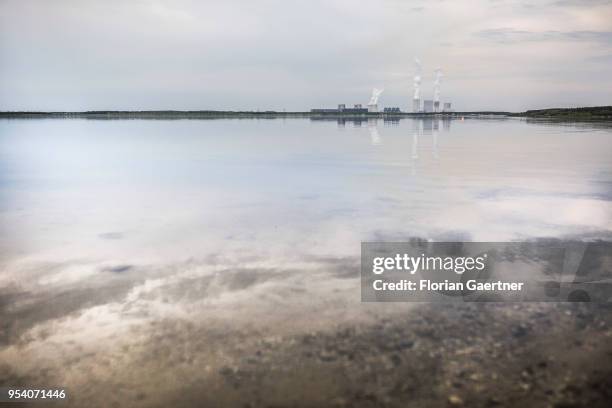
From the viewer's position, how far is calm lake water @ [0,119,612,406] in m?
7.05

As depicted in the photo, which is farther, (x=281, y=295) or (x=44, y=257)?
(x=44, y=257)

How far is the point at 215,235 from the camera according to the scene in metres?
12.2

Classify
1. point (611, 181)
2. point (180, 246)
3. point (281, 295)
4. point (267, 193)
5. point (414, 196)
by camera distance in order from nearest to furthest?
1. point (281, 295)
2. point (180, 246)
3. point (414, 196)
4. point (267, 193)
5. point (611, 181)

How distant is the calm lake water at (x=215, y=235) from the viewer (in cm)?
705

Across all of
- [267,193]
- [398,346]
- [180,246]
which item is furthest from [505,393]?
[267,193]

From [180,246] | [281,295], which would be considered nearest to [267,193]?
[180,246]

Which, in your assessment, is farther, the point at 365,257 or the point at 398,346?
the point at 365,257

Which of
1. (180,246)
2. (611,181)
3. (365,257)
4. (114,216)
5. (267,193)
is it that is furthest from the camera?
(611,181)

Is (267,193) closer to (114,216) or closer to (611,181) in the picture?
(114,216)

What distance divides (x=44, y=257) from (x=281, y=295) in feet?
19.7

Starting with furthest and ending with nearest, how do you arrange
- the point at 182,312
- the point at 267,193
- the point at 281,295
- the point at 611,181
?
the point at 611,181 < the point at 267,193 < the point at 281,295 < the point at 182,312

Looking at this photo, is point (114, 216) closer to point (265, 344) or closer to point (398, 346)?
point (265, 344)

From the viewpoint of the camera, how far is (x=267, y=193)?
18484 millimetres

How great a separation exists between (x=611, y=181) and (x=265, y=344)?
812 inches
